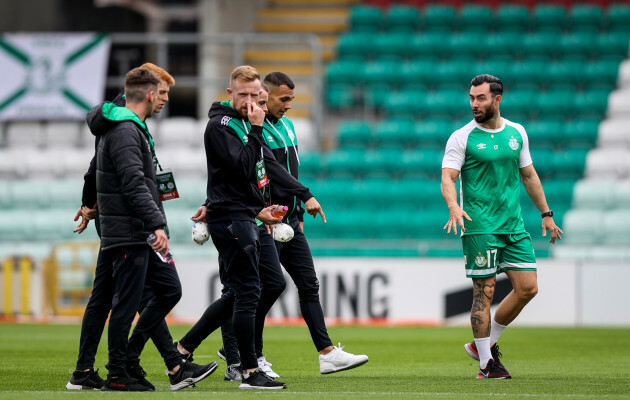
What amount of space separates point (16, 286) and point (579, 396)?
11987 mm

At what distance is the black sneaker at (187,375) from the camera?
6781 millimetres

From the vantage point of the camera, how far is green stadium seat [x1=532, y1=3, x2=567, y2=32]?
20562 mm

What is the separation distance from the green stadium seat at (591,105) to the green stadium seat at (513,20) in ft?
7.42

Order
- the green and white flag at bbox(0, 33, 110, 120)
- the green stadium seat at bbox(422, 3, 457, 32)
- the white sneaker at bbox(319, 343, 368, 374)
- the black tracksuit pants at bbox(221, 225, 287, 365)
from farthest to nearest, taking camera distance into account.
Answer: the green stadium seat at bbox(422, 3, 457, 32), the green and white flag at bbox(0, 33, 110, 120), the white sneaker at bbox(319, 343, 368, 374), the black tracksuit pants at bbox(221, 225, 287, 365)

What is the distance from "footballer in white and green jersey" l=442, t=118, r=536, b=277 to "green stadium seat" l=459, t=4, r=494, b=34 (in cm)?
1342

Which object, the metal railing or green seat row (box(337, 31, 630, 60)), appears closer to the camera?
the metal railing

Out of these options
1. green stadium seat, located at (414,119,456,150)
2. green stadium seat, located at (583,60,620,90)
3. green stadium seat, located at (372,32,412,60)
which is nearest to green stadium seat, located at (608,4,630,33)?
green stadium seat, located at (583,60,620,90)

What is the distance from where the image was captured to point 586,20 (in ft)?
67.6

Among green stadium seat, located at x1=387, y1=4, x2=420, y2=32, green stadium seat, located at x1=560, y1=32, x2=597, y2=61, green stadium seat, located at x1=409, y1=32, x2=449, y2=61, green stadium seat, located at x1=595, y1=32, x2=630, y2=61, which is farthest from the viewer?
green stadium seat, located at x1=387, y1=4, x2=420, y2=32

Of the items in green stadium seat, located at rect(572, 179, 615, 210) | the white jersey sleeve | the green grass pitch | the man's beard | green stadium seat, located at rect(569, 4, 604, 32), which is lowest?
the green grass pitch

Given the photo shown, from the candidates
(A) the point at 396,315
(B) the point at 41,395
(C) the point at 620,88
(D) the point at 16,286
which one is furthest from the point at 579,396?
(C) the point at 620,88

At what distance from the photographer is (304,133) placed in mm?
18844

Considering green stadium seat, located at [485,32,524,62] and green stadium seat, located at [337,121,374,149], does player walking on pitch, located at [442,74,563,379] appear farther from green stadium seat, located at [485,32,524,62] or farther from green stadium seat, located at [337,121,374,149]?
green stadium seat, located at [485,32,524,62]

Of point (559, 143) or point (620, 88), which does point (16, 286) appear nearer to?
point (559, 143)
